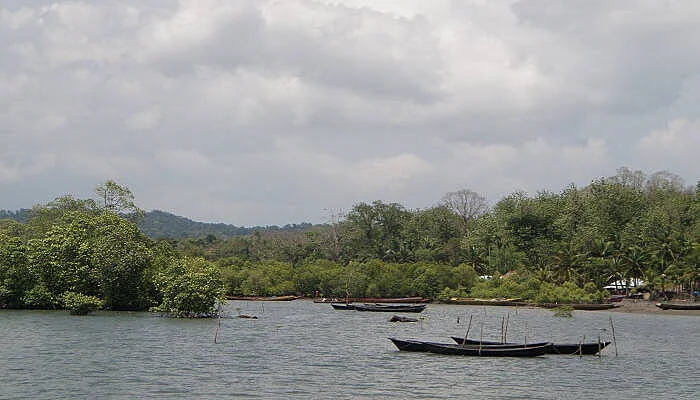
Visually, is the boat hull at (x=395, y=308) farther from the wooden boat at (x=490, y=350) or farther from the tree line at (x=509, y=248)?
the wooden boat at (x=490, y=350)

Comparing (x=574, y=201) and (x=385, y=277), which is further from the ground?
(x=574, y=201)

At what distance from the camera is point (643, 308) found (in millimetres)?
77438

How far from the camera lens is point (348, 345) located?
4425 centimetres

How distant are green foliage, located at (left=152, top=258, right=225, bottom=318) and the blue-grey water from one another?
154 centimetres

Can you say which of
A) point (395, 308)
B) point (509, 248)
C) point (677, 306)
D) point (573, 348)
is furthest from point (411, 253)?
point (573, 348)

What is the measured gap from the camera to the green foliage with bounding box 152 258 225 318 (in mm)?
54438

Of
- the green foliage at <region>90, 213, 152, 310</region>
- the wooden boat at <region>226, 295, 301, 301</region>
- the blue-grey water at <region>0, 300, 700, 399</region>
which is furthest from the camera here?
the wooden boat at <region>226, 295, 301, 301</region>

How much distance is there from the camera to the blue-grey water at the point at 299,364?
28.6 metres

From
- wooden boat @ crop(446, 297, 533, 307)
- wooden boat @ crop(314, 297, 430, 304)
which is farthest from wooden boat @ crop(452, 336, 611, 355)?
wooden boat @ crop(314, 297, 430, 304)

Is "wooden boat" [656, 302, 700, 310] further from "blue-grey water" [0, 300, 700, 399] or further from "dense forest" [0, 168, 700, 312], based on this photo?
"blue-grey water" [0, 300, 700, 399]

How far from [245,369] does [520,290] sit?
6017cm

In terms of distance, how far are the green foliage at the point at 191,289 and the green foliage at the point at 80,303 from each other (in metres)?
5.02

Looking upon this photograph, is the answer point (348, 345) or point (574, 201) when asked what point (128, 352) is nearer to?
point (348, 345)

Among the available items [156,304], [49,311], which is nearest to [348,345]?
[156,304]
